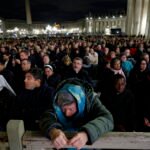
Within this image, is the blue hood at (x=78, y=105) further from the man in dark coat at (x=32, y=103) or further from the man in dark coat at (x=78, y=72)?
the man in dark coat at (x=78, y=72)

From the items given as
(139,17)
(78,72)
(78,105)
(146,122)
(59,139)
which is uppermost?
(139,17)

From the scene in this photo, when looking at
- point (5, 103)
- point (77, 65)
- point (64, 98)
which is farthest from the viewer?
point (77, 65)

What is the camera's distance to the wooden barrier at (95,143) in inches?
77.5

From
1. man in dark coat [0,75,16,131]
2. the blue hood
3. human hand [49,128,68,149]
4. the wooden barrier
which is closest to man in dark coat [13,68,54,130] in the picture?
man in dark coat [0,75,16,131]

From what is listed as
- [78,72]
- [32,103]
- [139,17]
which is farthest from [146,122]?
[139,17]

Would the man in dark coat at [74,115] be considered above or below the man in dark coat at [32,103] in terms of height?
above

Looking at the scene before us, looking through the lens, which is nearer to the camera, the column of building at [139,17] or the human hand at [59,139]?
the human hand at [59,139]

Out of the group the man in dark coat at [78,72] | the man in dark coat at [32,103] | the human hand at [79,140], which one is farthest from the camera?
the man in dark coat at [78,72]

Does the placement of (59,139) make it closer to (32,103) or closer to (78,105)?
(78,105)

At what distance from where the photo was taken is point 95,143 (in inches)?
77.4

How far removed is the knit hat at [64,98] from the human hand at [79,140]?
1.21 feet

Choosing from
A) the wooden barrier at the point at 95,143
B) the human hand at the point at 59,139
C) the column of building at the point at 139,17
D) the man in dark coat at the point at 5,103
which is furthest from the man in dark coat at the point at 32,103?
the column of building at the point at 139,17

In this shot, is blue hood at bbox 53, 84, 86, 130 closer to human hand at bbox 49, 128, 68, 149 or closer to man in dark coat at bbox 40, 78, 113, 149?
man in dark coat at bbox 40, 78, 113, 149

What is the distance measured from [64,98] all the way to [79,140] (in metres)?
0.45
